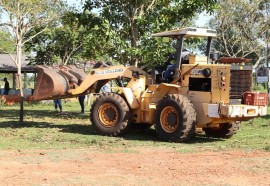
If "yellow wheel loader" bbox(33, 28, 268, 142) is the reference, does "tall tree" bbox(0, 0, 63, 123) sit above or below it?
above

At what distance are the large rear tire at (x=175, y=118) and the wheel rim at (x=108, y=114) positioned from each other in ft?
4.51

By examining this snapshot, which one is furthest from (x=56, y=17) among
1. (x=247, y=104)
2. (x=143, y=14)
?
(x=247, y=104)

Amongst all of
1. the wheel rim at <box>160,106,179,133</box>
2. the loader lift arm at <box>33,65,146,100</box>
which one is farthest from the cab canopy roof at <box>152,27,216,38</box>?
the wheel rim at <box>160,106,179,133</box>

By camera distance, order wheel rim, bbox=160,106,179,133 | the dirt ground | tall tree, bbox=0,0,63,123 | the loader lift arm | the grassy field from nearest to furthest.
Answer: the dirt ground, the grassy field, wheel rim, bbox=160,106,179,133, the loader lift arm, tall tree, bbox=0,0,63,123

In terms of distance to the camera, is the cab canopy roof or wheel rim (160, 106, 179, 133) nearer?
wheel rim (160, 106, 179, 133)

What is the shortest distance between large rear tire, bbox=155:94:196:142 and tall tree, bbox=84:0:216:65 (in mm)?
5355

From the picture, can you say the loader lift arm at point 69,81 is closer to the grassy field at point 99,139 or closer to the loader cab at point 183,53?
the grassy field at point 99,139

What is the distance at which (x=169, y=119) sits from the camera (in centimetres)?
1205

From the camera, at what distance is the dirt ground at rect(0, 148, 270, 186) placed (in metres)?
7.56

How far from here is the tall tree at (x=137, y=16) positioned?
17.5m

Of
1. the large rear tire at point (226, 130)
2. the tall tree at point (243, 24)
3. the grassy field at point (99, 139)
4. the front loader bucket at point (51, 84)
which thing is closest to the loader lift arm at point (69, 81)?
the front loader bucket at point (51, 84)

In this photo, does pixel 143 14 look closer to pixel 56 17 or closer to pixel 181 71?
pixel 181 71

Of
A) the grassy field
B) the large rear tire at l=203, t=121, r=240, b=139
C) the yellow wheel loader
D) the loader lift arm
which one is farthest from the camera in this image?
the loader lift arm

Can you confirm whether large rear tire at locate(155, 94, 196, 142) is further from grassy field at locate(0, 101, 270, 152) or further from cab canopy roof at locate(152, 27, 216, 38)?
cab canopy roof at locate(152, 27, 216, 38)
